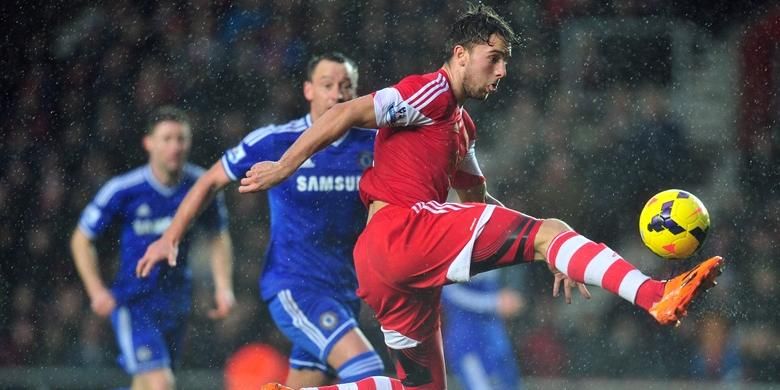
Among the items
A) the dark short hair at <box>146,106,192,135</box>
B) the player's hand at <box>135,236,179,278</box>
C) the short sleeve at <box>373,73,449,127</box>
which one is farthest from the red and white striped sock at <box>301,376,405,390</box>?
the dark short hair at <box>146,106,192,135</box>

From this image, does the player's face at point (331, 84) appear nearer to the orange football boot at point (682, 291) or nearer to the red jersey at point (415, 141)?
the red jersey at point (415, 141)

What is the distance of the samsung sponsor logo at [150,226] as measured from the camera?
255 inches

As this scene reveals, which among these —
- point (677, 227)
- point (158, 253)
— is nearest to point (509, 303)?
point (158, 253)

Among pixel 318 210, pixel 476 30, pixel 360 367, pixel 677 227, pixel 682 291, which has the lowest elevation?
pixel 360 367

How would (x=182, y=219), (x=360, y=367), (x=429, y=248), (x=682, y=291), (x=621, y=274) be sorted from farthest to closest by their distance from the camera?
(x=182, y=219), (x=360, y=367), (x=429, y=248), (x=621, y=274), (x=682, y=291)

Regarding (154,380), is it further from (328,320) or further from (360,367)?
(360,367)

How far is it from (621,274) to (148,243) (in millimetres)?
3364

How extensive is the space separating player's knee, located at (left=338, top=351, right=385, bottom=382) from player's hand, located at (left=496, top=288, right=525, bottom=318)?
2.14 meters

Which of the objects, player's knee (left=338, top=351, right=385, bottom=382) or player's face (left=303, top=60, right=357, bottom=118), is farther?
player's face (left=303, top=60, right=357, bottom=118)

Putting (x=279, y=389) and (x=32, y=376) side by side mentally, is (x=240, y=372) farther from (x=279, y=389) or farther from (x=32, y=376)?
(x=279, y=389)

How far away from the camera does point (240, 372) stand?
7430mm

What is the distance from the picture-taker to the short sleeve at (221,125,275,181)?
579cm

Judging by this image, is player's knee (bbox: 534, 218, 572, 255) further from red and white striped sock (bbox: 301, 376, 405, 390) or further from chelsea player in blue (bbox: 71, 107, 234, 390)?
chelsea player in blue (bbox: 71, 107, 234, 390)

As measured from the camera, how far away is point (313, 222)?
571 centimetres
